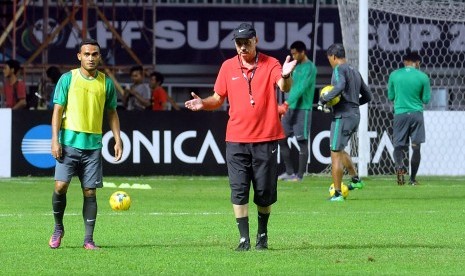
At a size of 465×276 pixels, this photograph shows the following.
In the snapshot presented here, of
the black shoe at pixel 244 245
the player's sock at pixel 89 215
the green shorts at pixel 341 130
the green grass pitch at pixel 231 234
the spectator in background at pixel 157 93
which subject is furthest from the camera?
the spectator in background at pixel 157 93

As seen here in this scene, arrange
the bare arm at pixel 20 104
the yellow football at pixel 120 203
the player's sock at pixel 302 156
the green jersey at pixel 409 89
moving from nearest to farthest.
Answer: the yellow football at pixel 120 203, the green jersey at pixel 409 89, the player's sock at pixel 302 156, the bare arm at pixel 20 104

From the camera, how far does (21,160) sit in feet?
86.0

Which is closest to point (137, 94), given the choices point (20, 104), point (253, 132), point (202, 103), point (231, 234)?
point (20, 104)

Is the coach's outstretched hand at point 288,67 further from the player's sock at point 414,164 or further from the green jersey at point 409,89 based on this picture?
the player's sock at point 414,164

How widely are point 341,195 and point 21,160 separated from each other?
809 centimetres

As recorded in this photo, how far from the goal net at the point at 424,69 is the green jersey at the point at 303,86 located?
5.41 feet

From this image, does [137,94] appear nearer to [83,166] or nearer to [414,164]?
[414,164]

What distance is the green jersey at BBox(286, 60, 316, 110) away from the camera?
82.0 feet

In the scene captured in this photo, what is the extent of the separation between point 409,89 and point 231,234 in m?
10.5

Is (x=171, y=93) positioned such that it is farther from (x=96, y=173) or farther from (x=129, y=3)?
(x=96, y=173)

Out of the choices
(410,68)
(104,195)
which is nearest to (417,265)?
(104,195)

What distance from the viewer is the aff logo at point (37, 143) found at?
2616 cm

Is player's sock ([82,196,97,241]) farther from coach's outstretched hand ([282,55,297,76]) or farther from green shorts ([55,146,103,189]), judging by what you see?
coach's outstretched hand ([282,55,297,76])

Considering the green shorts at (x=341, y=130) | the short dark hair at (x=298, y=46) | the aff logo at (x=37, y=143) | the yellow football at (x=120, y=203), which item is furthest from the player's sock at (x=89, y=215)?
the aff logo at (x=37, y=143)
